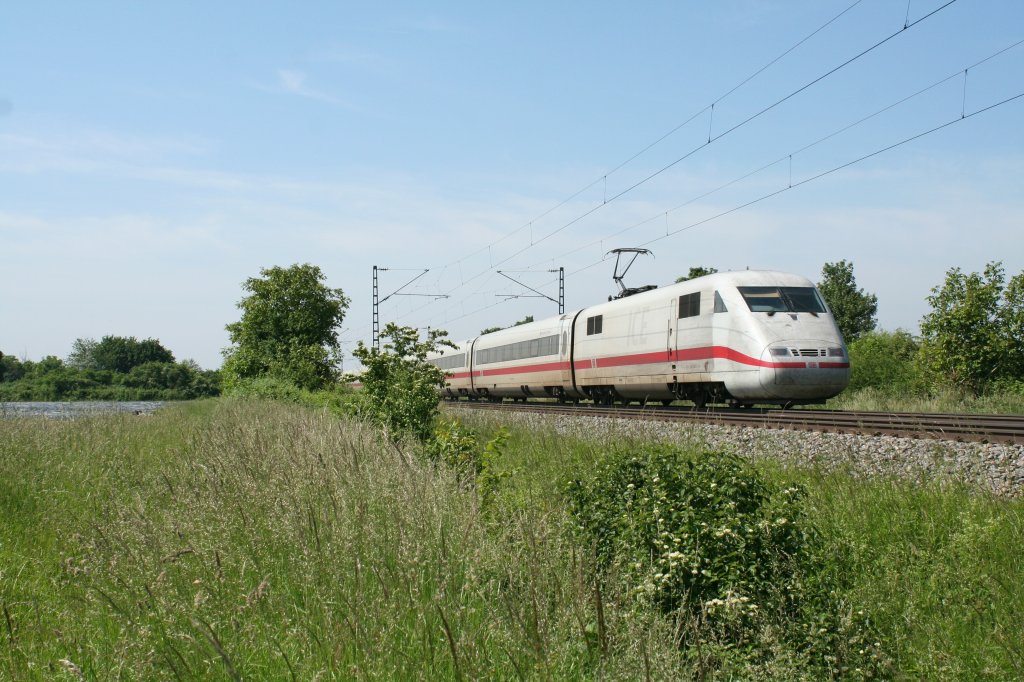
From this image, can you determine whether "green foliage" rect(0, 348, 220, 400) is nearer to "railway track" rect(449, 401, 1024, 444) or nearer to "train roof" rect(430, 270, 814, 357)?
"train roof" rect(430, 270, 814, 357)

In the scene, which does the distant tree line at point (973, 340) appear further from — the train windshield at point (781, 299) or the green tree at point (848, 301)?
the green tree at point (848, 301)

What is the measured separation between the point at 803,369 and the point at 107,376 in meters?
55.9

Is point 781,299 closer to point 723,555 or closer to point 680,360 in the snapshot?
point 680,360

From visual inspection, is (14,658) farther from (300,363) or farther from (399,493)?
(300,363)

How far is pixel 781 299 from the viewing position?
648 inches

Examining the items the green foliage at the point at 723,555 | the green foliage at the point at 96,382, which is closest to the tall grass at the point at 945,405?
the green foliage at the point at 723,555

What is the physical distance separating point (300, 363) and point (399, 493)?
99.3 ft

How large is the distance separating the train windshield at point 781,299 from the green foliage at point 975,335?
1263 cm

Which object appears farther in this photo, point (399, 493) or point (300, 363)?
point (300, 363)

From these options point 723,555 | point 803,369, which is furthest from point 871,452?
point 803,369

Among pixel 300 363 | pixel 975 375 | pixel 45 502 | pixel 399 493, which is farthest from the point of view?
pixel 300 363

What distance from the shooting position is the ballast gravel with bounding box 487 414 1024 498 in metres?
7.77

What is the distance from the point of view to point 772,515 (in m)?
5.30

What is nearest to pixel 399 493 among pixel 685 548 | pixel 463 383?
pixel 685 548
